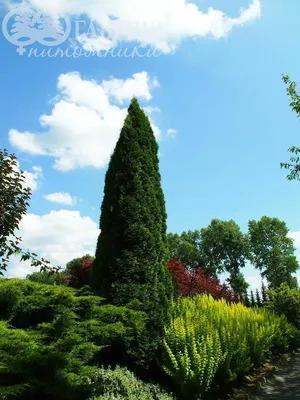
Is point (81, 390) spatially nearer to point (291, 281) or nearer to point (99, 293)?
point (99, 293)

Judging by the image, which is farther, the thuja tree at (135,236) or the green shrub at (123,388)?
the thuja tree at (135,236)

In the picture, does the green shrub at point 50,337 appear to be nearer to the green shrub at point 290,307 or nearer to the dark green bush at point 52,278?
the dark green bush at point 52,278

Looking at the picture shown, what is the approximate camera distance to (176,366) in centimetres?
505

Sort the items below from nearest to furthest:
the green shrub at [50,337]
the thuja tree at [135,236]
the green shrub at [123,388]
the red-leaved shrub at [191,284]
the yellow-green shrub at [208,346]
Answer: the green shrub at [50,337]
the green shrub at [123,388]
the yellow-green shrub at [208,346]
the thuja tree at [135,236]
the red-leaved shrub at [191,284]

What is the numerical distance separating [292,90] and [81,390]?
28.4ft

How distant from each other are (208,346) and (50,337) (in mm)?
2396

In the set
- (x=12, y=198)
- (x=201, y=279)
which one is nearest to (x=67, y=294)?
(x=12, y=198)

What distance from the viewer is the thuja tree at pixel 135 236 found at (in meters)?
6.11

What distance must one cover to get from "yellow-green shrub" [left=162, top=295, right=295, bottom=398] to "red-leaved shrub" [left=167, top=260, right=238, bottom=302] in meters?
2.00

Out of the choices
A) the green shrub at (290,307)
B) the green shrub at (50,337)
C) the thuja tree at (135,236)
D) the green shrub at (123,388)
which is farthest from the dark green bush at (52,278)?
the green shrub at (290,307)

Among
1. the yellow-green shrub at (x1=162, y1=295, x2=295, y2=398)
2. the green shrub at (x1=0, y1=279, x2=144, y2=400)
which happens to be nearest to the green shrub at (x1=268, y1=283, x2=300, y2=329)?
the yellow-green shrub at (x1=162, y1=295, x2=295, y2=398)

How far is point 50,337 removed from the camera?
446cm

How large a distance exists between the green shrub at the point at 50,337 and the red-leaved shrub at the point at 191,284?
4.39 metres

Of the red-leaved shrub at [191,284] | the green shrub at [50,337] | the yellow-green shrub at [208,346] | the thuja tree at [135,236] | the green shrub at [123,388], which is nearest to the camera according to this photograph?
the green shrub at [50,337]
